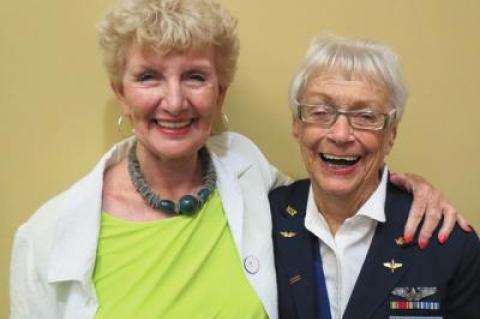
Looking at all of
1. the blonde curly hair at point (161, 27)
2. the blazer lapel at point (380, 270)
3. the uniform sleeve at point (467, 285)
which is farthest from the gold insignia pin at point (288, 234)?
the blonde curly hair at point (161, 27)

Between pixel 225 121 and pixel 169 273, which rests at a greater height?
pixel 225 121

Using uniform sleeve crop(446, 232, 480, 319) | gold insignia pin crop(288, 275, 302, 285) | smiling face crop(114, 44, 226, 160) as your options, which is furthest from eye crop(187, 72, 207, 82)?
uniform sleeve crop(446, 232, 480, 319)

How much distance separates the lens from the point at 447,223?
55.4 inches

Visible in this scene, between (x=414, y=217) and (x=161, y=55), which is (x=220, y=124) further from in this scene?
(x=414, y=217)

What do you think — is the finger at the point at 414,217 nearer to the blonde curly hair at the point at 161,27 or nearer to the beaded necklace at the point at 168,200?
the beaded necklace at the point at 168,200

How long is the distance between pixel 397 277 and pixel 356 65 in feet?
1.85

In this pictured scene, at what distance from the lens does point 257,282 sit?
142 cm

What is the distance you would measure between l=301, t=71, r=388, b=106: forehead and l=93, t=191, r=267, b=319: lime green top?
1.64 feet

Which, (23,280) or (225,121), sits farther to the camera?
(225,121)

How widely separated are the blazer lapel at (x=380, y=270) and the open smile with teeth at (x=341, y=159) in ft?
0.66

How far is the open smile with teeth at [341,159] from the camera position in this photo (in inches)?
54.3

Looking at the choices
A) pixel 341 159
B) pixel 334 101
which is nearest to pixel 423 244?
pixel 341 159

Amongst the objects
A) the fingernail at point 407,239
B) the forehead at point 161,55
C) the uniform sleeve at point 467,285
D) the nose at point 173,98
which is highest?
the forehead at point 161,55

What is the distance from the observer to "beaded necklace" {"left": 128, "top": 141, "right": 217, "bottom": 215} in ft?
4.89
